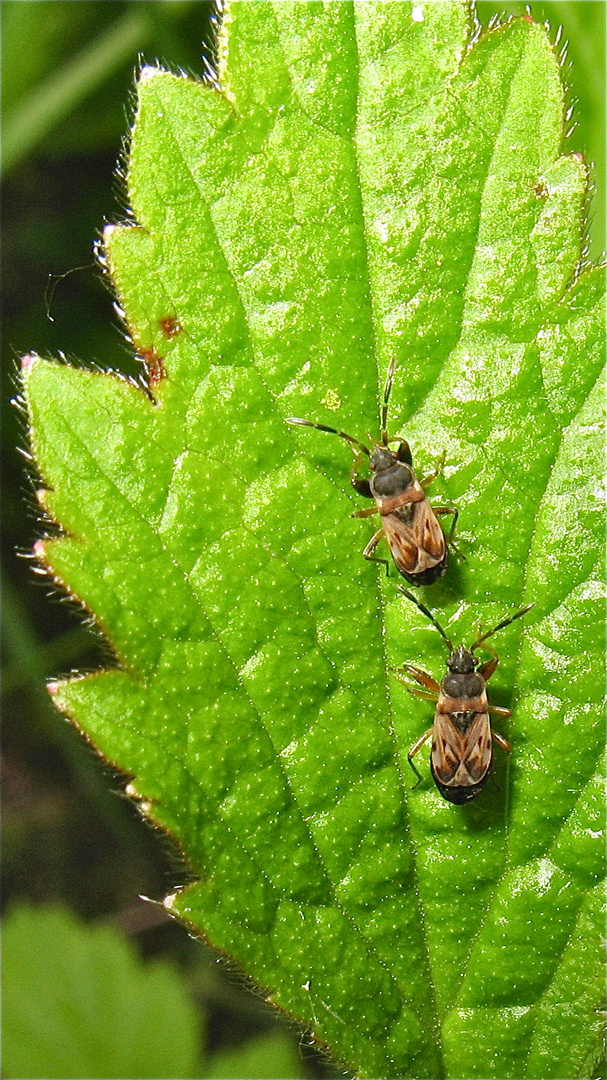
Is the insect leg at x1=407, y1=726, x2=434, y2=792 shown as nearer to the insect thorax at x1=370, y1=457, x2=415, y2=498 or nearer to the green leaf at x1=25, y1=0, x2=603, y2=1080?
the green leaf at x1=25, y1=0, x2=603, y2=1080

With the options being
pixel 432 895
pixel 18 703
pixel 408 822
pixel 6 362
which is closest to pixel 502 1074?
pixel 432 895

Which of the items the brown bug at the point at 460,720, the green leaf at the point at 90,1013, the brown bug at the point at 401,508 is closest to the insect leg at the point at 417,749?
the brown bug at the point at 460,720

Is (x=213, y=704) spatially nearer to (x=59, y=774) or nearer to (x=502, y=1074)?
(x=502, y=1074)

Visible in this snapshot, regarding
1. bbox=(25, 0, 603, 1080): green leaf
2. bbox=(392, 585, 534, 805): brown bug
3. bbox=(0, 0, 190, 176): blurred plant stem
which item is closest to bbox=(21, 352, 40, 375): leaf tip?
bbox=(25, 0, 603, 1080): green leaf

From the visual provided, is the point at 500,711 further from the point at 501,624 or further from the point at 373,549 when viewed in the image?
the point at 373,549

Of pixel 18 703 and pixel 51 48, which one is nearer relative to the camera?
pixel 51 48
